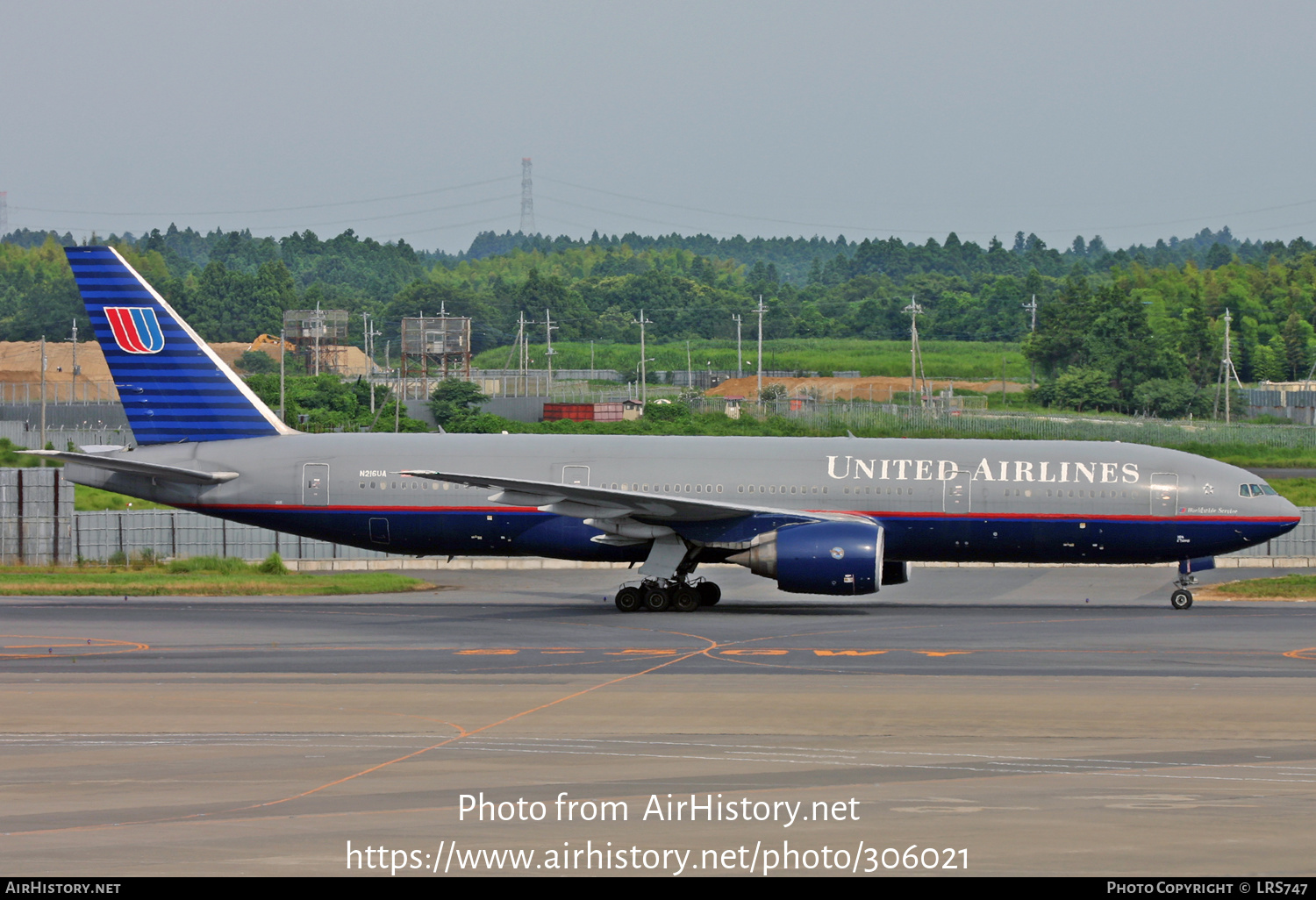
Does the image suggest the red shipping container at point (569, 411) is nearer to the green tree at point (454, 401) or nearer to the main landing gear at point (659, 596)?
the green tree at point (454, 401)

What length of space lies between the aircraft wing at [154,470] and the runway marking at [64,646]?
22.5ft

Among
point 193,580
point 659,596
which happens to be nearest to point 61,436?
point 193,580

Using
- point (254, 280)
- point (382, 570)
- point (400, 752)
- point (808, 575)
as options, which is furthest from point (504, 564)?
point (254, 280)

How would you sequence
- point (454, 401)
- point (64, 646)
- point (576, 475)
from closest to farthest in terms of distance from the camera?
point (64, 646) → point (576, 475) → point (454, 401)

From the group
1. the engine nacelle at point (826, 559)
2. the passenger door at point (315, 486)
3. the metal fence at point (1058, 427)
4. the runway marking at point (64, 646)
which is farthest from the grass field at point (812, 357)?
the runway marking at point (64, 646)

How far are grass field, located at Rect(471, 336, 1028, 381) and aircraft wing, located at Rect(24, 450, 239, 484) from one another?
119235 millimetres

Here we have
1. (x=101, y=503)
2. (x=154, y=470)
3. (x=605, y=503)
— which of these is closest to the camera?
(x=605, y=503)

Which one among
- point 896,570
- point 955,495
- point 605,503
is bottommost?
point 896,570

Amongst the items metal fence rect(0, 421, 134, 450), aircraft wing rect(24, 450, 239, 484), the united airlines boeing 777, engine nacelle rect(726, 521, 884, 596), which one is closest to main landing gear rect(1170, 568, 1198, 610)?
the united airlines boeing 777

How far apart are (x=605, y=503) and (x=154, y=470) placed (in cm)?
1093

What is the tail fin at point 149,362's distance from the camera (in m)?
34.8

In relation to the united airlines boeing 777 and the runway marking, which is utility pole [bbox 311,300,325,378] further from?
the runway marking

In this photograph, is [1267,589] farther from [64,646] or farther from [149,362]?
[149,362]

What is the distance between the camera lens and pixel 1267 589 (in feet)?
119
